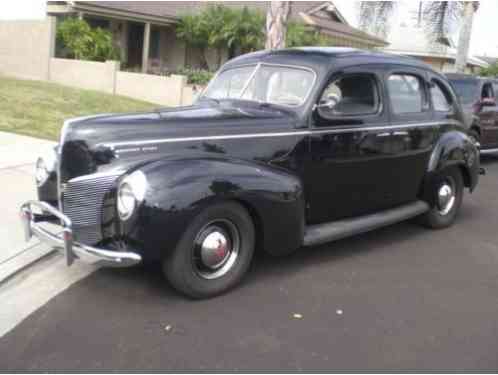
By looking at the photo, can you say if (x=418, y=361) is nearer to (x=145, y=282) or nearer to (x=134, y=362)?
(x=134, y=362)

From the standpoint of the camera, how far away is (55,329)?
3748mm

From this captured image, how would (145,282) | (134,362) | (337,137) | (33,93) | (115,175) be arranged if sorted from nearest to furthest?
(134,362), (115,175), (145,282), (337,137), (33,93)

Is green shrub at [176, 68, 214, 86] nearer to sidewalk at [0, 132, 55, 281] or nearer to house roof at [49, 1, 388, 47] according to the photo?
house roof at [49, 1, 388, 47]

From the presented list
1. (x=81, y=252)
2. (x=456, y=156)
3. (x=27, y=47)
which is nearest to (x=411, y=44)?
(x=27, y=47)

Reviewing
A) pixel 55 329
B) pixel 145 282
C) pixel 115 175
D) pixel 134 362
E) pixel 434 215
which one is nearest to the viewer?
pixel 134 362

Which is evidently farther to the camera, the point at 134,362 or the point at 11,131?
the point at 11,131

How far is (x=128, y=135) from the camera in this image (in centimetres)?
420

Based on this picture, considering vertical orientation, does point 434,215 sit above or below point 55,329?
above

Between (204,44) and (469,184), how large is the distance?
16843 millimetres

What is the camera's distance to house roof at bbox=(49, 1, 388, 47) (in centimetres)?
1964

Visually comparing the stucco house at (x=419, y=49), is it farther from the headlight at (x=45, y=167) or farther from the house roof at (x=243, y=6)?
the headlight at (x=45, y=167)

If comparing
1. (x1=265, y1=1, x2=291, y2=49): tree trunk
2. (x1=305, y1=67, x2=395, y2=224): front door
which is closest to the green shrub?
(x1=265, y1=1, x2=291, y2=49): tree trunk

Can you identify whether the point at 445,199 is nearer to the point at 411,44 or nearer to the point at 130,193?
the point at 130,193

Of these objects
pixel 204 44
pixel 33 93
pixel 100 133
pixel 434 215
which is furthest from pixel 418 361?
pixel 204 44
